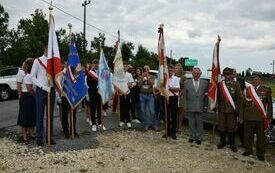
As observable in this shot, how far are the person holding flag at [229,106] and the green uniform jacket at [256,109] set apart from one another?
0.29 meters

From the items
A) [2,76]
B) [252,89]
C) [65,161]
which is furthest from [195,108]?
[2,76]

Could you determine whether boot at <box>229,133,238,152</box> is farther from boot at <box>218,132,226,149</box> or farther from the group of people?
boot at <box>218,132,226,149</box>

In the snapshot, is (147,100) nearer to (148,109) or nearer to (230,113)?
(148,109)

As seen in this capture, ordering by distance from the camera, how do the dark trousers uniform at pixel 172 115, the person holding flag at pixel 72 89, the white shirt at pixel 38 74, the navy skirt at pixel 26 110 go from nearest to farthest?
the white shirt at pixel 38 74, the navy skirt at pixel 26 110, the person holding flag at pixel 72 89, the dark trousers uniform at pixel 172 115

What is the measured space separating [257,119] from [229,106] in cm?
75

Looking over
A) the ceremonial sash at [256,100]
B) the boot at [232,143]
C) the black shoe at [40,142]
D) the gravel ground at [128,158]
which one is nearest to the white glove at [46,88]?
the black shoe at [40,142]

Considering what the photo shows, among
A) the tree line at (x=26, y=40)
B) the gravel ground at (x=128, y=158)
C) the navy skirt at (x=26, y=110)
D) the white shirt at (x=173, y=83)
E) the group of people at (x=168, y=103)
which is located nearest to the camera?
the gravel ground at (x=128, y=158)

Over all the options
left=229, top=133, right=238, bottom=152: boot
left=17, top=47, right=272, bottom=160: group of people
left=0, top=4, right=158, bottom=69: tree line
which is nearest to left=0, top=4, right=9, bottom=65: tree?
left=0, top=4, right=158, bottom=69: tree line

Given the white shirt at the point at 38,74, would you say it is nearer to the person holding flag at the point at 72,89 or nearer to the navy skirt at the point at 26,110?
the navy skirt at the point at 26,110

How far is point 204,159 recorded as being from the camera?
932cm

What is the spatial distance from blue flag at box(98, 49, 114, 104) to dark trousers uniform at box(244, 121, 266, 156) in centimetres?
365

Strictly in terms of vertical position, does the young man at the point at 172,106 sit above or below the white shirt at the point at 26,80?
below

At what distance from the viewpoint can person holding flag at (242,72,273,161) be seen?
32.2 feet

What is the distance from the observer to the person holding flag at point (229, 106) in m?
10.3
